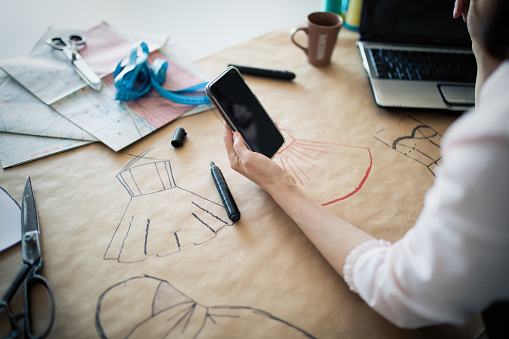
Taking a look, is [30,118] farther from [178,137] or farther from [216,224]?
[216,224]

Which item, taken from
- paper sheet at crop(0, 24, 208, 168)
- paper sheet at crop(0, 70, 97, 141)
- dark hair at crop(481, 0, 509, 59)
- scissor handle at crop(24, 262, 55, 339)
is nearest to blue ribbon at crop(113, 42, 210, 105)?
paper sheet at crop(0, 24, 208, 168)

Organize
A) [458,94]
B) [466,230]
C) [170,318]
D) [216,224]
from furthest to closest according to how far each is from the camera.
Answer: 1. [458,94]
2. [216,224]
3. [170,318]
4. [466,230]

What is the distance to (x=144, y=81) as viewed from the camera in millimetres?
798

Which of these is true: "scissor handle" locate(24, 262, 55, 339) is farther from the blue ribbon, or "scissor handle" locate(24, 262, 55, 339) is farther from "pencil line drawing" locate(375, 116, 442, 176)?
"pencil line drawing" locate(375, 116, 442, 176)

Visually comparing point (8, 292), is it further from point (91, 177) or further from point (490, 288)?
point (490, 288)

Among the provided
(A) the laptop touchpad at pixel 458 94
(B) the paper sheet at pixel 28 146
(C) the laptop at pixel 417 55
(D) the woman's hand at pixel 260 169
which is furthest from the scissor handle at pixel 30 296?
(A) the laptop touchpad at pixel 458 94

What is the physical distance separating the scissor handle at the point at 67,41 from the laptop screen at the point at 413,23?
2.56 feet

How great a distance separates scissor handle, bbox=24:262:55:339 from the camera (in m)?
0.42

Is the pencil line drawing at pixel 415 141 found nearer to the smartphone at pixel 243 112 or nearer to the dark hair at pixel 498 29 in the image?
the smartphone at pixel 243 112

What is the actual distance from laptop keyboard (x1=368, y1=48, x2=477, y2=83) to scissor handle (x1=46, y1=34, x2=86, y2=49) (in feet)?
2.62

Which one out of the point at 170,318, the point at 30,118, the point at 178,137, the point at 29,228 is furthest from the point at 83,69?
the point at 170,318

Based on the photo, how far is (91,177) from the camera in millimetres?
614

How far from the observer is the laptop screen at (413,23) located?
0.82 metres

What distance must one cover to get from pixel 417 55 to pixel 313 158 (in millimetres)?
462
